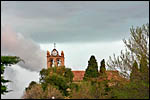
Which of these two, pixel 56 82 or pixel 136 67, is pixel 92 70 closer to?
pixel 56 82

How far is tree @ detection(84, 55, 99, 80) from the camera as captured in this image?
48.2 metres

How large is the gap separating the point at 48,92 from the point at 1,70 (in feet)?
28.2

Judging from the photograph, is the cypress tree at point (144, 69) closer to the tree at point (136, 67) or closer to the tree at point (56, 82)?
the tree at point (136, 67)

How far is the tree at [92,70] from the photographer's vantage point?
48188 millimetres

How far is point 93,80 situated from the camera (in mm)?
42312

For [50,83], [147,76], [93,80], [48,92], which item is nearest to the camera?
[147,76]

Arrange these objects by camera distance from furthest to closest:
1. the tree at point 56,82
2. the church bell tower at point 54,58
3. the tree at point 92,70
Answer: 1. the church bell tower at point 54,58
2. the tree at point 92,70
3. the tree at point 56,82

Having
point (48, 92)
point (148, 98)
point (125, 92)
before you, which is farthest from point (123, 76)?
point (48, 92)

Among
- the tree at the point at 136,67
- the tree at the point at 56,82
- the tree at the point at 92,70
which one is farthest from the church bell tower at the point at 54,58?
the tree at the point at 136,67

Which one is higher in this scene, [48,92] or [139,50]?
[139,50]

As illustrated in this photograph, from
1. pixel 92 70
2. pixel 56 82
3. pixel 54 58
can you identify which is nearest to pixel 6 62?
pixel 56 82

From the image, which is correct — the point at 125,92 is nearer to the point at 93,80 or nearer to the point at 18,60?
the point at 18,60

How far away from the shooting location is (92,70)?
48.9 meters

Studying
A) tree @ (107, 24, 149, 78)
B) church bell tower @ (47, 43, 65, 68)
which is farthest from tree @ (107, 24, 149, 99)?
church bell tower @ (47, 43, 65, 68)
